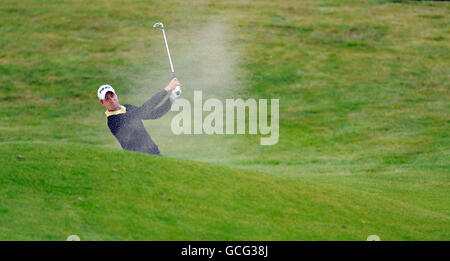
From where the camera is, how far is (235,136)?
2630 centimetres

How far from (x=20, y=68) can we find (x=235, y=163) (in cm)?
1691

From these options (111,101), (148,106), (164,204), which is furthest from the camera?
(148,106)

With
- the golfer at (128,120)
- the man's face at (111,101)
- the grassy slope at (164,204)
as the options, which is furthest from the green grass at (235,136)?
the man's face at (111,101)

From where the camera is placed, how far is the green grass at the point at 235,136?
9.22m

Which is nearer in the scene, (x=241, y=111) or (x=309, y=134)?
(x=309, y=134)

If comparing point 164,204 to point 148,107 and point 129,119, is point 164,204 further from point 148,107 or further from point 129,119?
point 148,107

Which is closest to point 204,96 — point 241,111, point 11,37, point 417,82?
point 241,111

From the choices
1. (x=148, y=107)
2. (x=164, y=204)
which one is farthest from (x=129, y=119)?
(x=164, y=204)

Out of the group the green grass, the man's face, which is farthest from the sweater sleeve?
the green grass

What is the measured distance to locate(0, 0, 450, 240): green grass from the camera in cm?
922

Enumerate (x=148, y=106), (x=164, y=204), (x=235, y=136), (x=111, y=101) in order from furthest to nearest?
(x=235, y=136) < (x=148, y=106) < (x=111, y=101) < (x=164, y=204)

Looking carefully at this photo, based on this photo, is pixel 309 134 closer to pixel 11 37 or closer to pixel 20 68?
pixel 20 68

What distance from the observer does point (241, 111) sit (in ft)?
95.3

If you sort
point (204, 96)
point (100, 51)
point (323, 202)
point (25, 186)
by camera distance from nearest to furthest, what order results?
1. point (25, 186)
2. point (323, 202)
3. point (204, 96)
4. point (100, 51)
